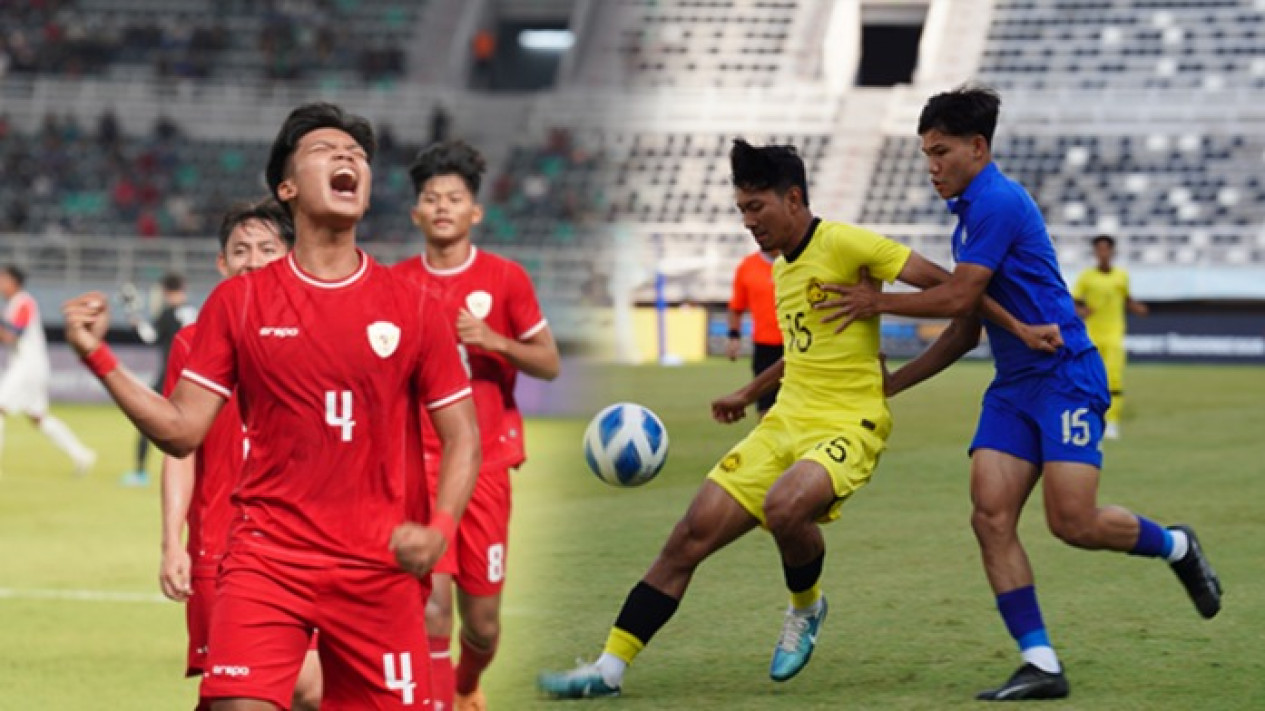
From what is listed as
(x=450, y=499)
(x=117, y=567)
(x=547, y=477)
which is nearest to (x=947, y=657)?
(x=450, y=499)

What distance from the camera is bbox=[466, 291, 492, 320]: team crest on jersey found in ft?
24.7

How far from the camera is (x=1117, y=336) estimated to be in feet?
65.7

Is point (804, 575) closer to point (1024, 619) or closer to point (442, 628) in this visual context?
point (1024, 619)

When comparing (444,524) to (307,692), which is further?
(307,692)

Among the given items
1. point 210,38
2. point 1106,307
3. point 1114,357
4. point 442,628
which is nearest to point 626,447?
point 442,628

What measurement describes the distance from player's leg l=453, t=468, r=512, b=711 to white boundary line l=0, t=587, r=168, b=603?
3660mm

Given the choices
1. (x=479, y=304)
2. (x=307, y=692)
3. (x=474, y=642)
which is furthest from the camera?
(x=479, y=304)

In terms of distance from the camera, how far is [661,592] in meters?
7.06

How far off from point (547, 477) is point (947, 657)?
30.3 ft

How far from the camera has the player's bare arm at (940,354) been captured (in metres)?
7.32

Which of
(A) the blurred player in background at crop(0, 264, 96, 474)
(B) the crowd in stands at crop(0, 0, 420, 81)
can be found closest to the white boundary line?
(A) the blurred player in background at crop(0, 264, 96, 474)

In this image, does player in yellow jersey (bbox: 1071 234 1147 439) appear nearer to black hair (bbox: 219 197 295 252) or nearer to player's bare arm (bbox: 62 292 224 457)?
black hair (bbox: 219 197 295 252)

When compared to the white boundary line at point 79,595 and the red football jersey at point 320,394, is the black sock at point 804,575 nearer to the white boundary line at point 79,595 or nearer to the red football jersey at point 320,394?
the red football jersey at point 320,394

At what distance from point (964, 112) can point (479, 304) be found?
6.32 ft
